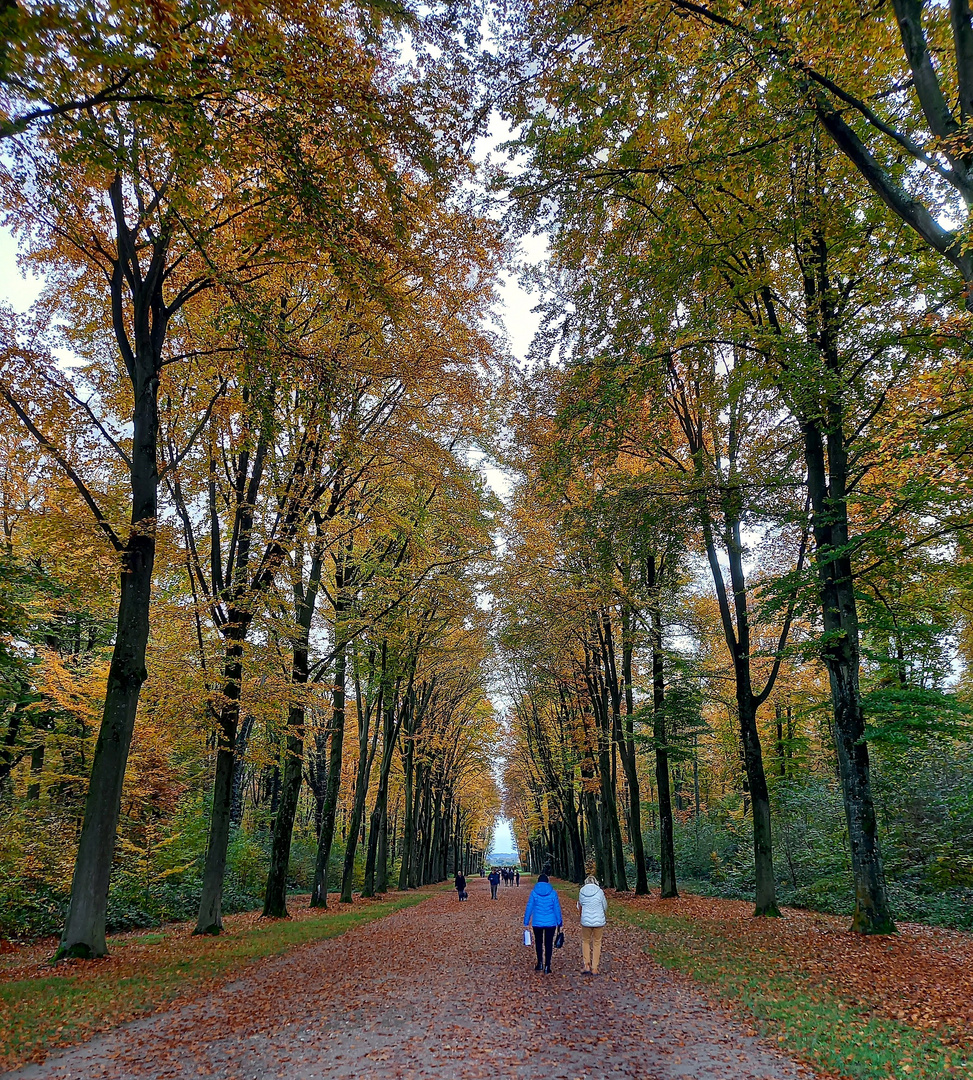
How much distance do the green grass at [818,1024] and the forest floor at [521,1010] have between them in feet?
0.09

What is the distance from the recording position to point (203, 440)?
12.9 m

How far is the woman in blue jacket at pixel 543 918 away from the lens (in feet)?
29.0

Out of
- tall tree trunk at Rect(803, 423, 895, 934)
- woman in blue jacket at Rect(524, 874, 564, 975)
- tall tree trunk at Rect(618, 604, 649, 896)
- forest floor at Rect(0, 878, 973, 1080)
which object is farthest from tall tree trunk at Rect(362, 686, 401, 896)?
tall tree trunk at Rect(803, 423, 895, 934)

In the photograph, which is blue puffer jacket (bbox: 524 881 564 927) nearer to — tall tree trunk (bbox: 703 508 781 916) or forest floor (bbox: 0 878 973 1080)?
forest floor (bbox: 0 878 973 1080)

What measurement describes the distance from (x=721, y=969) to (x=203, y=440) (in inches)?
560

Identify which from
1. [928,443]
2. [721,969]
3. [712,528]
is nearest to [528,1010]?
[721,969]

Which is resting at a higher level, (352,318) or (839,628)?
(352,318)

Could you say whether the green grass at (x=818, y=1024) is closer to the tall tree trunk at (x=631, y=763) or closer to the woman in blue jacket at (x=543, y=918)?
the woman in blue jacket at (x=543, y=918)

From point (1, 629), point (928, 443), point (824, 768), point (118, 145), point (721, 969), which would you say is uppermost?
point (118, 145)

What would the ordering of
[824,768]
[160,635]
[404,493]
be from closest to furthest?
[160,635], [404,493], [824,768]

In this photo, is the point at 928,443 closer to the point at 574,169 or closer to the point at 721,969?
the point at 574,169

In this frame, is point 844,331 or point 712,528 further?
point 712,528

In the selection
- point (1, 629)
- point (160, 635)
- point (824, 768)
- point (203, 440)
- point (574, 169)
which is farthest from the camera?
point (824, 768)

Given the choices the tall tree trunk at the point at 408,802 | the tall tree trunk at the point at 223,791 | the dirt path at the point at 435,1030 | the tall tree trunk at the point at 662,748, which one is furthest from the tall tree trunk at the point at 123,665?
the tall tree trunk at the point at 408,802
